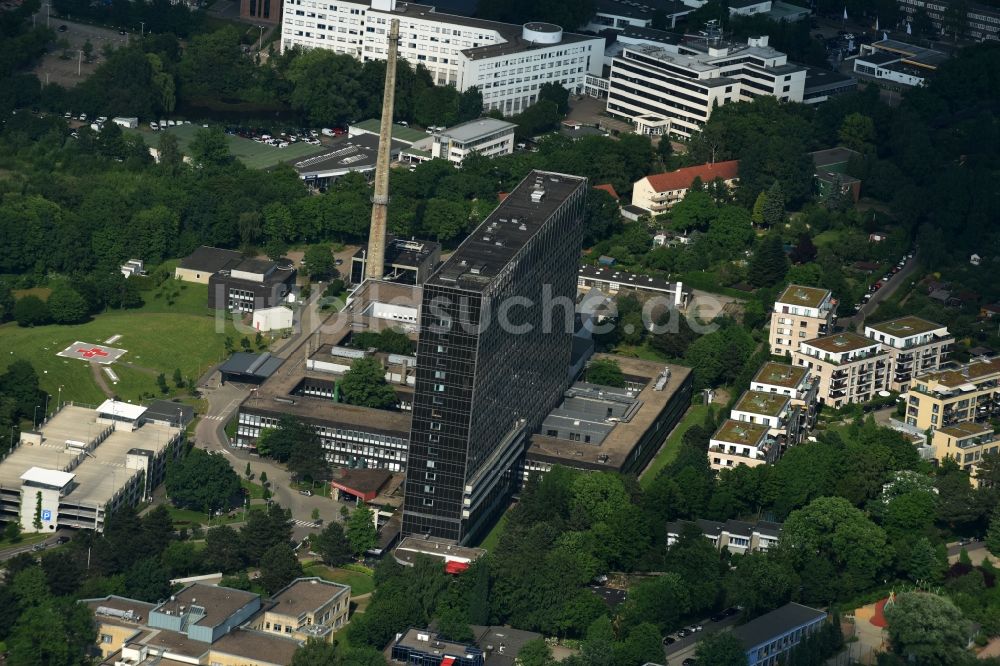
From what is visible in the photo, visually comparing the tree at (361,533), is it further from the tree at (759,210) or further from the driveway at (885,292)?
the tree at (759,210)

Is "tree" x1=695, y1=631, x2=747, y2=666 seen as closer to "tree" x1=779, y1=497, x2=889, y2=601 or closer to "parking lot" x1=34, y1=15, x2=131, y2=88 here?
"tree" x1=779, y1=497, x2=889, y2=601

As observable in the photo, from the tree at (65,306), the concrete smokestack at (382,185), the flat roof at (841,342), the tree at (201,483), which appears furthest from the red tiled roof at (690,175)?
the tree at (201,483)

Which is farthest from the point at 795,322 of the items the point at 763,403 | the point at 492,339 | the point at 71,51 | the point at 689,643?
the point at 71,51

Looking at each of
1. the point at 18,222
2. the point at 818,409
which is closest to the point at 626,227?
the point at 818,409

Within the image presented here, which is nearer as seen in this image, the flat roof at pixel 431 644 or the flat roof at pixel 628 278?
the flat roof at pixel 431 644

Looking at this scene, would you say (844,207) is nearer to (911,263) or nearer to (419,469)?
(911,263)

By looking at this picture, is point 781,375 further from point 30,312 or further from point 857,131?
point 857,131

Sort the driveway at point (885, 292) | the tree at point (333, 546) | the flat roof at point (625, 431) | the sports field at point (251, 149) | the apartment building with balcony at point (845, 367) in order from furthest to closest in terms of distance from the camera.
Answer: the sports field at point (251, 149)
the driveway at point (885, 292)
the apartment building with balcony at point (845, 367)
the flat roof at point (625, 431)
the tree at point (333, 546)
